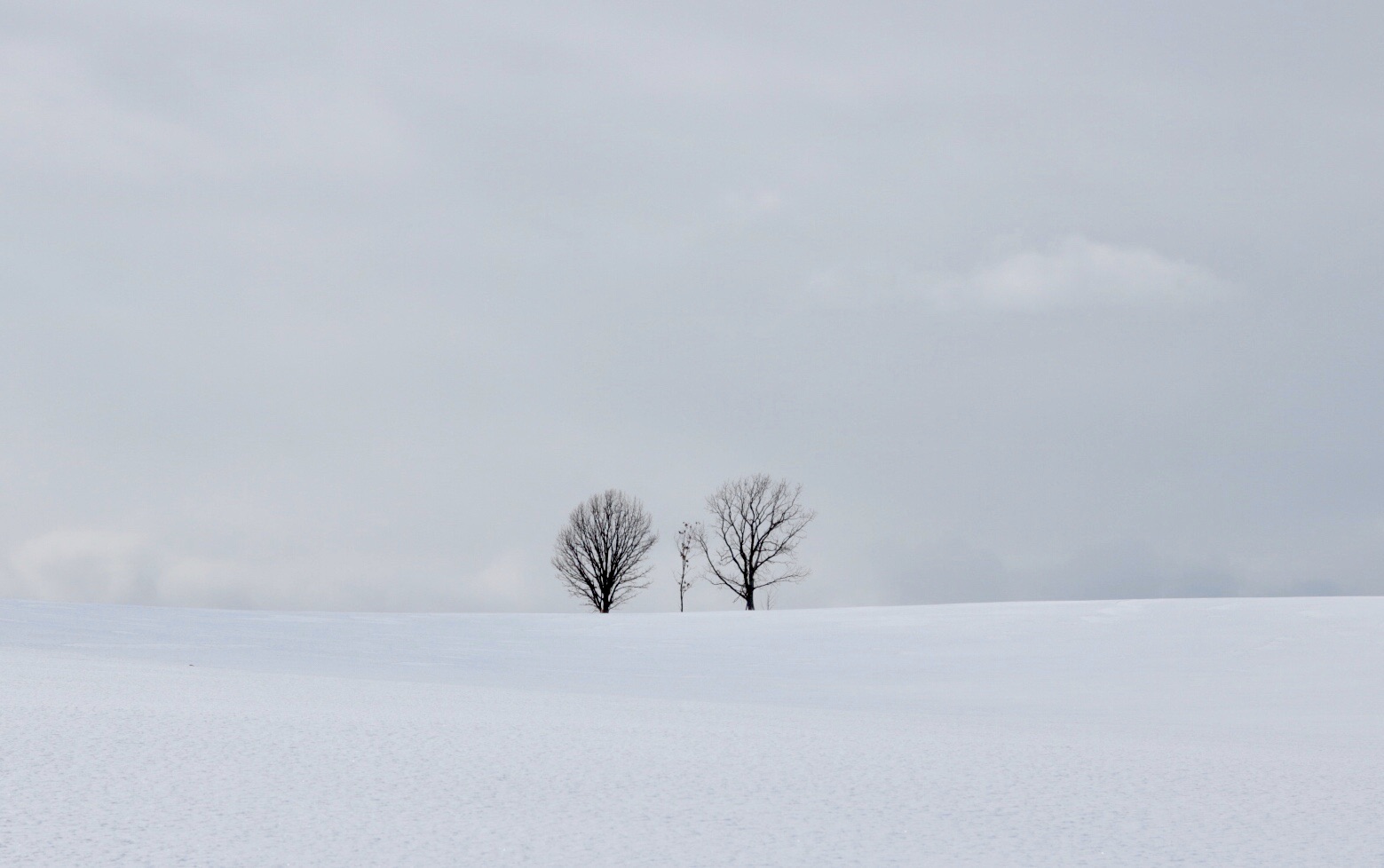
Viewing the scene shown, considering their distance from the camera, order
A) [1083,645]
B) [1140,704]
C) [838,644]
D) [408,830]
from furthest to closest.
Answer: [838,644], [1083,645], [1140,704], [408,830]

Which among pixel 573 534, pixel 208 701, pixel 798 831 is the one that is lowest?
pixel 798 831

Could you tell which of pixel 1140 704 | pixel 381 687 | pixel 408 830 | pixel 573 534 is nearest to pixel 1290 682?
pixel 1140 704

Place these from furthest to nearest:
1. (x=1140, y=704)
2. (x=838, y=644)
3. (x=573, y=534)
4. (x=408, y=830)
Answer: (x=573, y=534)
(x=838, y=644)
(x=1140, y=704)
(x=408, y=830)

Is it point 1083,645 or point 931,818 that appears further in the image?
point 1083,645

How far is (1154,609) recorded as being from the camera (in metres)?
21.1

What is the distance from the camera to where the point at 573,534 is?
48188mm

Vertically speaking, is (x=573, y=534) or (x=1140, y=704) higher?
(x=573, y=534)

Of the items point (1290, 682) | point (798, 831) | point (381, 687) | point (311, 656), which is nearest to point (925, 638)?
point (1290, 682)

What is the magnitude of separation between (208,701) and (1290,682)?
13.9m

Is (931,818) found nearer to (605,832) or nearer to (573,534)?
(605,832)

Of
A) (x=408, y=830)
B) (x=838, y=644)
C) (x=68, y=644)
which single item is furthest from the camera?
(x=838, y=644)

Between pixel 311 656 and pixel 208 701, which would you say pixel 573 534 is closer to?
pixel 311 656

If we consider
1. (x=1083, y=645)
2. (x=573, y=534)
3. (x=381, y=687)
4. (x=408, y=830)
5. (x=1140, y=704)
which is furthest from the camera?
(x=573, y=534)

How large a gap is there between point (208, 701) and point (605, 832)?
3.67 meters
